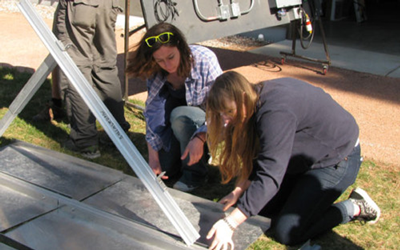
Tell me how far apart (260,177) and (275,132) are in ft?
0.72

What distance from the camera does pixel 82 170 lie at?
3111 millimetres

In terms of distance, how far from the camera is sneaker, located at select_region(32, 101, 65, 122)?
420 centimetres

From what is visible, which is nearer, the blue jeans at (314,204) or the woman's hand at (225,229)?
the woman's hand at (225,229)

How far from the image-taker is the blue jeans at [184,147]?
2.90 meters

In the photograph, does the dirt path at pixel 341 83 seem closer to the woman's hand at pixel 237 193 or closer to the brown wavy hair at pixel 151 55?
the woman's hand at pixel 237 193

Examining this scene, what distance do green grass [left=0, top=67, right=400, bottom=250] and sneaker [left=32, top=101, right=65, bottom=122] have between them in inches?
2.8

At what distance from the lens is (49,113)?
4.25 metres

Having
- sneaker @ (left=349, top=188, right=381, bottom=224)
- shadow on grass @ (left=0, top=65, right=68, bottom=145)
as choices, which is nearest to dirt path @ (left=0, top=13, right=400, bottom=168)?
shadow on grass @ (left=0, top=65, right=68, bottom=145)

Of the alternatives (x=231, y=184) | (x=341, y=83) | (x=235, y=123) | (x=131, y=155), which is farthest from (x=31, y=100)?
(x=341, y=83)

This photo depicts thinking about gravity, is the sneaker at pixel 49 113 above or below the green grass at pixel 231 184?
above

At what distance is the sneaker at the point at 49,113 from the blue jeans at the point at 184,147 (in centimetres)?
152

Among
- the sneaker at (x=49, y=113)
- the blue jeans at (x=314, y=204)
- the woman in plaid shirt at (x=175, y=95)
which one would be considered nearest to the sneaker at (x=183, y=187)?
the woman in plaid shirt at (x=175, y=95)

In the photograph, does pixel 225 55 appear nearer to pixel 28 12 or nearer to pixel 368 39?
pixel 368 39

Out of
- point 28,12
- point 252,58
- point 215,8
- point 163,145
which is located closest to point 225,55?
point 252,58
